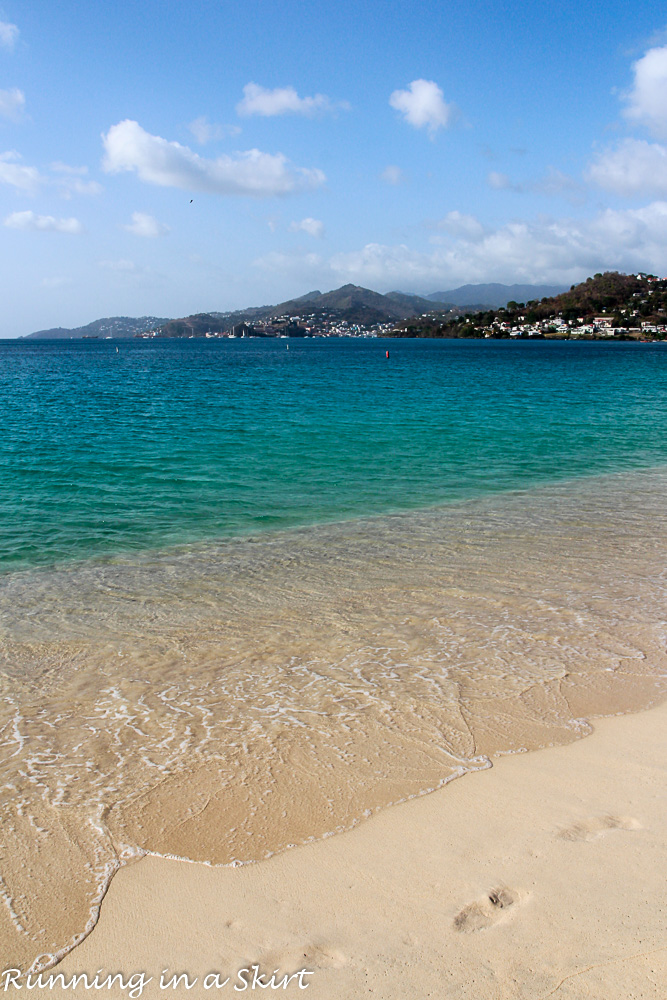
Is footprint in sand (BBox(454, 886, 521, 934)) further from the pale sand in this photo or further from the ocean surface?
the ocean surface

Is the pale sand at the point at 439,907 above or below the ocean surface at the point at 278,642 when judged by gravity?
above

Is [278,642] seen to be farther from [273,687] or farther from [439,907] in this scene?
[439,907]

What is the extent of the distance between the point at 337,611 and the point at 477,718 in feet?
10.1

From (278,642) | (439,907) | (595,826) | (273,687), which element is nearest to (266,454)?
(278,642)

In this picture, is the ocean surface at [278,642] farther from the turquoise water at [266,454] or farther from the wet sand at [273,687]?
the turquoise water at [266,454]

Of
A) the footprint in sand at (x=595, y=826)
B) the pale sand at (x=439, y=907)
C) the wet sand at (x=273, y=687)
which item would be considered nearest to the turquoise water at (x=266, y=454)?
the wet sand at (x=273, y=687)

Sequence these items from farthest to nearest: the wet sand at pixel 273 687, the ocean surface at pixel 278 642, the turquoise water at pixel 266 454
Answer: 1. the turquoise water at pixel 266 454
2. the ocean surface at pixel 278 642
3. the wet sand at pixel 273 687

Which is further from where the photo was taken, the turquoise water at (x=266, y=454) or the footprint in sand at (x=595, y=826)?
the turquoise water at (x=266, y=454)

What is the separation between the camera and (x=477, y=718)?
5992 millimetres

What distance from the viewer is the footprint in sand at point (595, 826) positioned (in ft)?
14.4

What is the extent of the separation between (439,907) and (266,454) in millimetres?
18618

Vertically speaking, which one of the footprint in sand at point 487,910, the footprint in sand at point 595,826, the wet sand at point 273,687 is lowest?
the wet sand at point 273,687

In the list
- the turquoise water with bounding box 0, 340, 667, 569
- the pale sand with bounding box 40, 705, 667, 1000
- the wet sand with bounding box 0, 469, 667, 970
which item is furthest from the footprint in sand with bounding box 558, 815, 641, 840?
the turquoise water with bounding box 0, 340, 667, 569

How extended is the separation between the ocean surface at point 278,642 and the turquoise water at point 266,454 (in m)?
0.17
